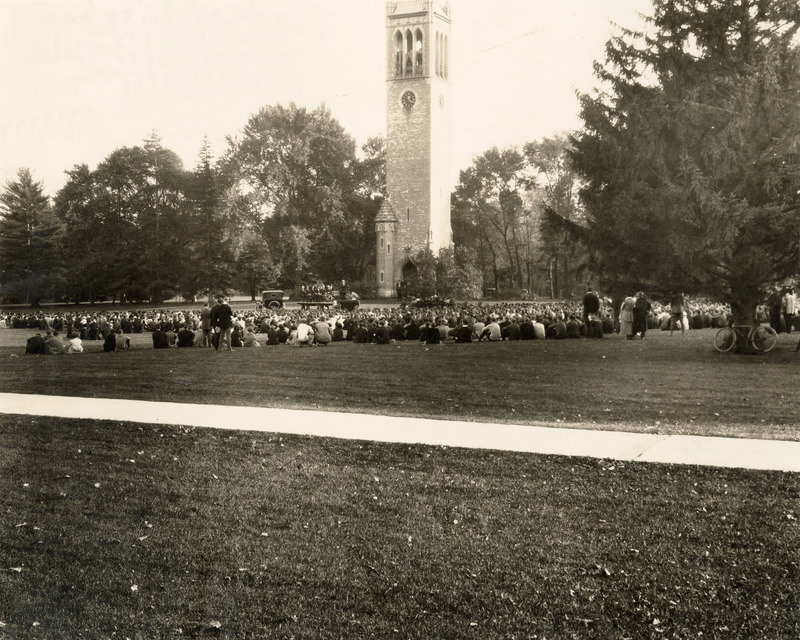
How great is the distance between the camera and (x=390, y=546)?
593 cm

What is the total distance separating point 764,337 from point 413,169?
38696 millimetres

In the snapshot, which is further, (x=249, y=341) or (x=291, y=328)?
(x=291, y=328)

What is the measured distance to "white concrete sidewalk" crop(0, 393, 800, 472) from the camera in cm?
827

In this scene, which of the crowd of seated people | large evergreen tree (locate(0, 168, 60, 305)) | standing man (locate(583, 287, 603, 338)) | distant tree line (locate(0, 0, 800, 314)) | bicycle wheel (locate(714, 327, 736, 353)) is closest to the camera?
large evergreen tree (locate(0, 168, 60, 305))

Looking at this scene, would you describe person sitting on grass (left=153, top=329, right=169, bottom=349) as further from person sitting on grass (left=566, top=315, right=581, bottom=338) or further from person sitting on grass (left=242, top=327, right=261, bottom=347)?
person sitting on grass (left=566, top=315, right=581, bottom=338)

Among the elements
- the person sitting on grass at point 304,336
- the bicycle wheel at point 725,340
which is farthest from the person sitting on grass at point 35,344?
the bicycle wheel at point 725,340

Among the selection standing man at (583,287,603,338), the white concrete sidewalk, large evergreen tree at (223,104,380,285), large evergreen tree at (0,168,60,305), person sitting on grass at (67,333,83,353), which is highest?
large evergreen tree at (223,104,380,285)

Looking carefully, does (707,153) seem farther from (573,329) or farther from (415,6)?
(415,6)

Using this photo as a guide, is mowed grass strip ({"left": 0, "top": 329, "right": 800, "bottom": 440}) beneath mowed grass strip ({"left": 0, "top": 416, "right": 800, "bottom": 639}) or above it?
above

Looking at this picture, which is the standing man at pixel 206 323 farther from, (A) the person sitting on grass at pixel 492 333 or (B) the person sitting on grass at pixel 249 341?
(A) the person sitting on grass at pixel 492 333

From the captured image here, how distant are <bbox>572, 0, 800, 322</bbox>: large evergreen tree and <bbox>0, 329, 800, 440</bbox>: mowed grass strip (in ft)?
6.99

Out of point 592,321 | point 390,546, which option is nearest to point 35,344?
point 592,321

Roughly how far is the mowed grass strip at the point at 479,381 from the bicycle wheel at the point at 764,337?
1.39 ft

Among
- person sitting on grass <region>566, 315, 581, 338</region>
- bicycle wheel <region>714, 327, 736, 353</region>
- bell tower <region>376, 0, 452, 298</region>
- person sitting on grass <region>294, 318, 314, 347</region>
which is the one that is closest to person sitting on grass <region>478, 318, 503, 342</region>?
person sitting on grass <region>566, 315, 581, 338</region>
